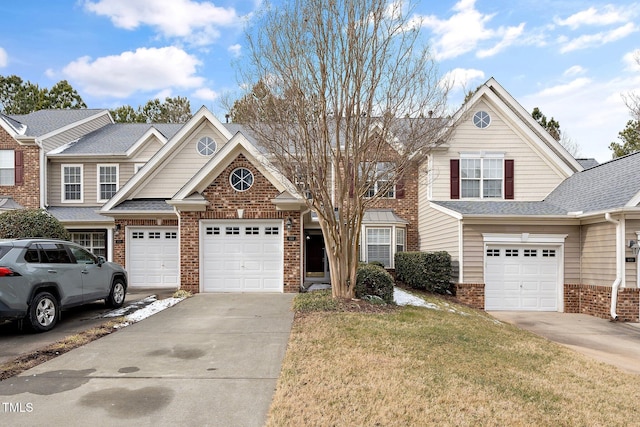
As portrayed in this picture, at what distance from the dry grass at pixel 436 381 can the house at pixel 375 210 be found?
5.43 m

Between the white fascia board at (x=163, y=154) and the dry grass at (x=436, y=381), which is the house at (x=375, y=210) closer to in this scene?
the white fascia board at (x=163, y=154)

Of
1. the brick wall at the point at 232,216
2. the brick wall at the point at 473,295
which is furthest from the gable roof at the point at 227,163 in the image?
the brick wall at the point at 473,295

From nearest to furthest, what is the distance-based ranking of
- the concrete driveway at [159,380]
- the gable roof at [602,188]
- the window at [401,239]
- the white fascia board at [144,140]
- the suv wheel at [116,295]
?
the concrete driveway at [159,380]
the suv wheel at [116,295]
the gable roof at [602,188]
the window at [401,239]
the white fascia board at [144,140]

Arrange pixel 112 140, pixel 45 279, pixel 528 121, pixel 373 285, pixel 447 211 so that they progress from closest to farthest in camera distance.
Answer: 1. pixel 45 279
2. pixel 373 285
3. pixel 447 211
4. pixel 528 121
5. pixel 112 140

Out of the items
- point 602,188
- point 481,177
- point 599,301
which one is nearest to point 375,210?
point 481,177

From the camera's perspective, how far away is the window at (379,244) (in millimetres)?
17781

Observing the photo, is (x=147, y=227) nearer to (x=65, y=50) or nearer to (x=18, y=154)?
(x=65, y=50)

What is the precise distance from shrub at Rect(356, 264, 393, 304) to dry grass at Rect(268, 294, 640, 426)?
8.71 feet

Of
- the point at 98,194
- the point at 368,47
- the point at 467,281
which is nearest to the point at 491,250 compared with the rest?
the point at 467,281

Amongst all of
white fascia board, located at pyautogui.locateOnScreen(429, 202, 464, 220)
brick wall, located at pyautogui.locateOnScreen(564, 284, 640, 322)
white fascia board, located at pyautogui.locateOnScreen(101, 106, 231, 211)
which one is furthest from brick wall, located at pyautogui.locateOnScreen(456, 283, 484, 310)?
white fascia board, located at pyautogui.locateOnScreen(101, 106, 231, 211)

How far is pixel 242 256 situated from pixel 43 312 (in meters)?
6.00

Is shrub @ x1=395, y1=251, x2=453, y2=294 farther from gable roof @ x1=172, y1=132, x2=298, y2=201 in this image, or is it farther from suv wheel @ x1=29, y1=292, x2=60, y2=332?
suv wheel @ x1=29, y1=292, x2=60, y2=332

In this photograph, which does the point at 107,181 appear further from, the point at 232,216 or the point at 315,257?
the point at 315,257

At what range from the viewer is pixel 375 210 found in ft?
60.7
